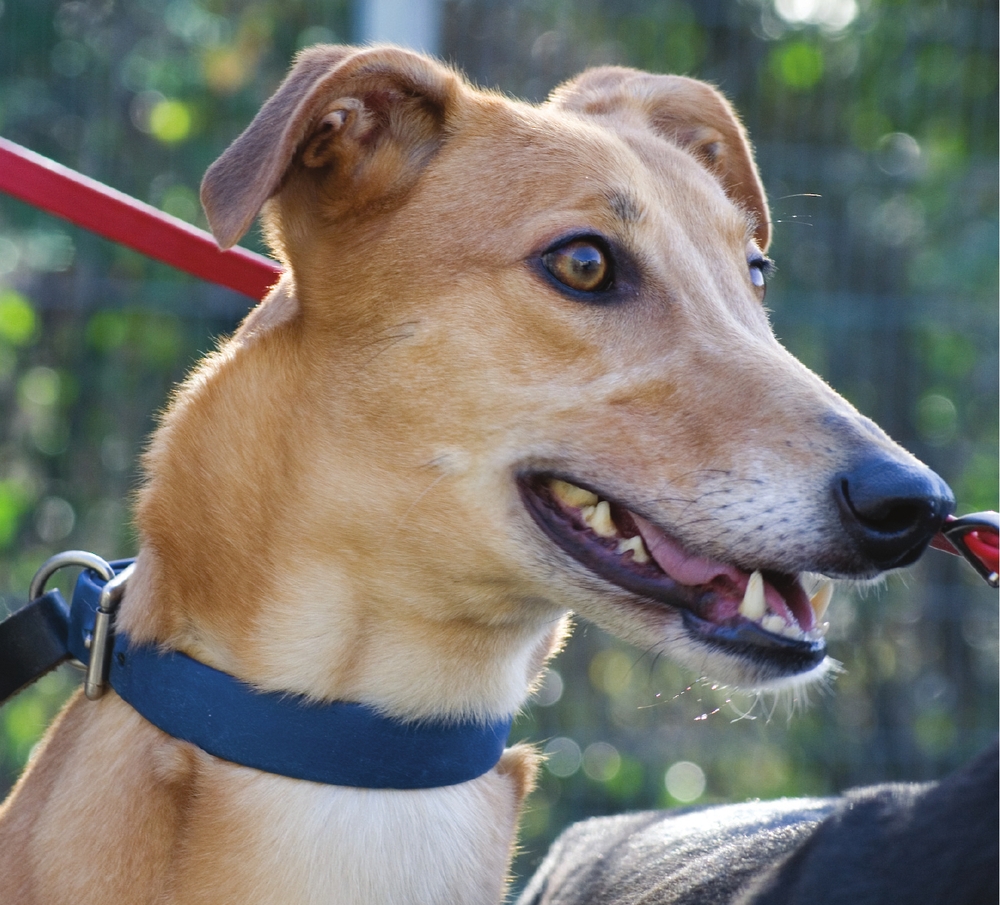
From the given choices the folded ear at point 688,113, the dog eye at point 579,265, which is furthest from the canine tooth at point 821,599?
the folded ear at point 688,113

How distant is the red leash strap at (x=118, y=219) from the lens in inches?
105

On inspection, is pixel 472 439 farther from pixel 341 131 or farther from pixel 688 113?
pixel 688 113

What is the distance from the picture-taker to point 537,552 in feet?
Result: 7.23

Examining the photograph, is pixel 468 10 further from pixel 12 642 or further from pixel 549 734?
pixel 12 642

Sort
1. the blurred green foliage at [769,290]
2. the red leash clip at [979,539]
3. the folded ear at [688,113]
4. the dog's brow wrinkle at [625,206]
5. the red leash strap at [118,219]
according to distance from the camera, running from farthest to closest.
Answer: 1. the blurred green foliage at [769,290]
2. the folded ear at [688,113]
3. the red leash strap at [118,219]
4. the dog's brow wrinkle at [625,206]
5. the red leash clip at [979,539]

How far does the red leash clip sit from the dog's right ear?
48.1 inches

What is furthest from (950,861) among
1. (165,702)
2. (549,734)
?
(549,734)

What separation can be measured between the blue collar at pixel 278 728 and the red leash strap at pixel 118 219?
93 centimetres

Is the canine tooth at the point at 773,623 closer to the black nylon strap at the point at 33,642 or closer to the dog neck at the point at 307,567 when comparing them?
the dog neck at the point at 307,567

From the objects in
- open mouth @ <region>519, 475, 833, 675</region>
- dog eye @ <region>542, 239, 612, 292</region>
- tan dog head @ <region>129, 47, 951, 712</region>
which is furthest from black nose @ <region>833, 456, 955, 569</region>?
dog eye @ <region>542, 239, 612, 292</region>

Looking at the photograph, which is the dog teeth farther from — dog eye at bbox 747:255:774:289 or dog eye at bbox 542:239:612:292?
dog eye at bbox 747:255:774:289

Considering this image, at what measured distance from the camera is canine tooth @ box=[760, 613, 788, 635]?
2.11 metres

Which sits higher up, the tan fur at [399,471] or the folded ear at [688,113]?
the folded ear at [688,113]

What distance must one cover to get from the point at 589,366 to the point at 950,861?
1.06 metres
